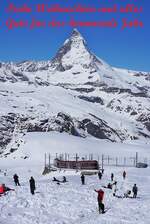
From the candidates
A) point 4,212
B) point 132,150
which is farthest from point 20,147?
point 4,212

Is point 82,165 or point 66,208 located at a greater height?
point 66,208

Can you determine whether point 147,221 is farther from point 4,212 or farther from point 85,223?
point 4,212

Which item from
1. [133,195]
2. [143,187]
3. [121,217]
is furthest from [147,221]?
[143,187]

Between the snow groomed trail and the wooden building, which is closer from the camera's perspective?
the snow groomed trail

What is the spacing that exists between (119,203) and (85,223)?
31.6ft

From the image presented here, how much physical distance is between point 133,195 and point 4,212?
54.9ft

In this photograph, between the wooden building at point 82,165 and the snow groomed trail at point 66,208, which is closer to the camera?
the snow groomed trail at point 66,208

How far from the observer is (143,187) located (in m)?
60.7

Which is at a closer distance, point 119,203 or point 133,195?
point 119,203

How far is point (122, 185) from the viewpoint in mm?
62125

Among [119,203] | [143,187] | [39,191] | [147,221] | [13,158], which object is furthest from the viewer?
[13,158]

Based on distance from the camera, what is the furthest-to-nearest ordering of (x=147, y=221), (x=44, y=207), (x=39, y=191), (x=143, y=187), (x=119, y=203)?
A: (x=143, y=187)
(x=39, y=191)
(x=119, y=203)
(x=44, y=207)
(x=147, y=221)

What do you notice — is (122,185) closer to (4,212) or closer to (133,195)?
(133,195)

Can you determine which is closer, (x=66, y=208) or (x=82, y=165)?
(x=66, y=208)
